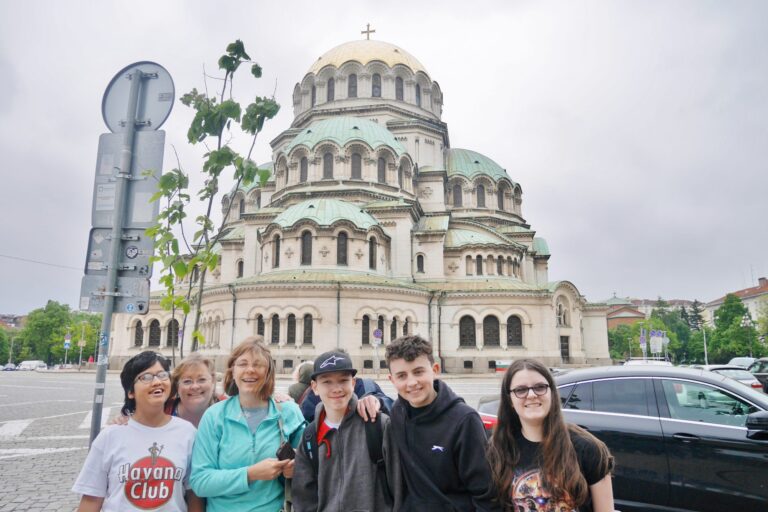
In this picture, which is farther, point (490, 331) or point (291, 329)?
point (490, 331)

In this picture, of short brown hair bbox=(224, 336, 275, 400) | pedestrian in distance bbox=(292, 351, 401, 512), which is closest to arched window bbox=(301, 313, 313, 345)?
short brown hair bbox=(224, 336, 275, 400)

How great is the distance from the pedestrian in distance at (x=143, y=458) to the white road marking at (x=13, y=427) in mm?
10711

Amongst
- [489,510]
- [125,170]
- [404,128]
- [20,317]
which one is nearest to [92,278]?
[125,170]

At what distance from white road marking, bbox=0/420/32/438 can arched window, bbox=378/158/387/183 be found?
28802mm

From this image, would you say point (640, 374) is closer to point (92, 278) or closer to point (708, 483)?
point (708, 483)

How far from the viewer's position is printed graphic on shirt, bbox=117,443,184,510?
3188 millimetres

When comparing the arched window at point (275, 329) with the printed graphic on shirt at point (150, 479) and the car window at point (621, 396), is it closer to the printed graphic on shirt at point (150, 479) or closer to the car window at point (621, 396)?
the car window at point (621, 396)

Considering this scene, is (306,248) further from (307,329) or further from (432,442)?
(432,442)

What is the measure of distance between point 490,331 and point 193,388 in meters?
31.8

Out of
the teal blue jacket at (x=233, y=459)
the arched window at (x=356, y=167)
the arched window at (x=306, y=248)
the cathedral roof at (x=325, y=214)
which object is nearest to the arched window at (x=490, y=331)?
the cathedral roof at (x=325, y=214)

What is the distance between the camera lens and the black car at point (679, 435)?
4.94 meters

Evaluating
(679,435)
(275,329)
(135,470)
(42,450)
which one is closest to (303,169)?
(275,329)

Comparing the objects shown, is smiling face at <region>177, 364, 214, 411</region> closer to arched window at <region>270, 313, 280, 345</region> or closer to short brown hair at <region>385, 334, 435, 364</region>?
short brown hair at <region>385, 334, 435, 364</region>

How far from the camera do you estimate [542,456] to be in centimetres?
307
